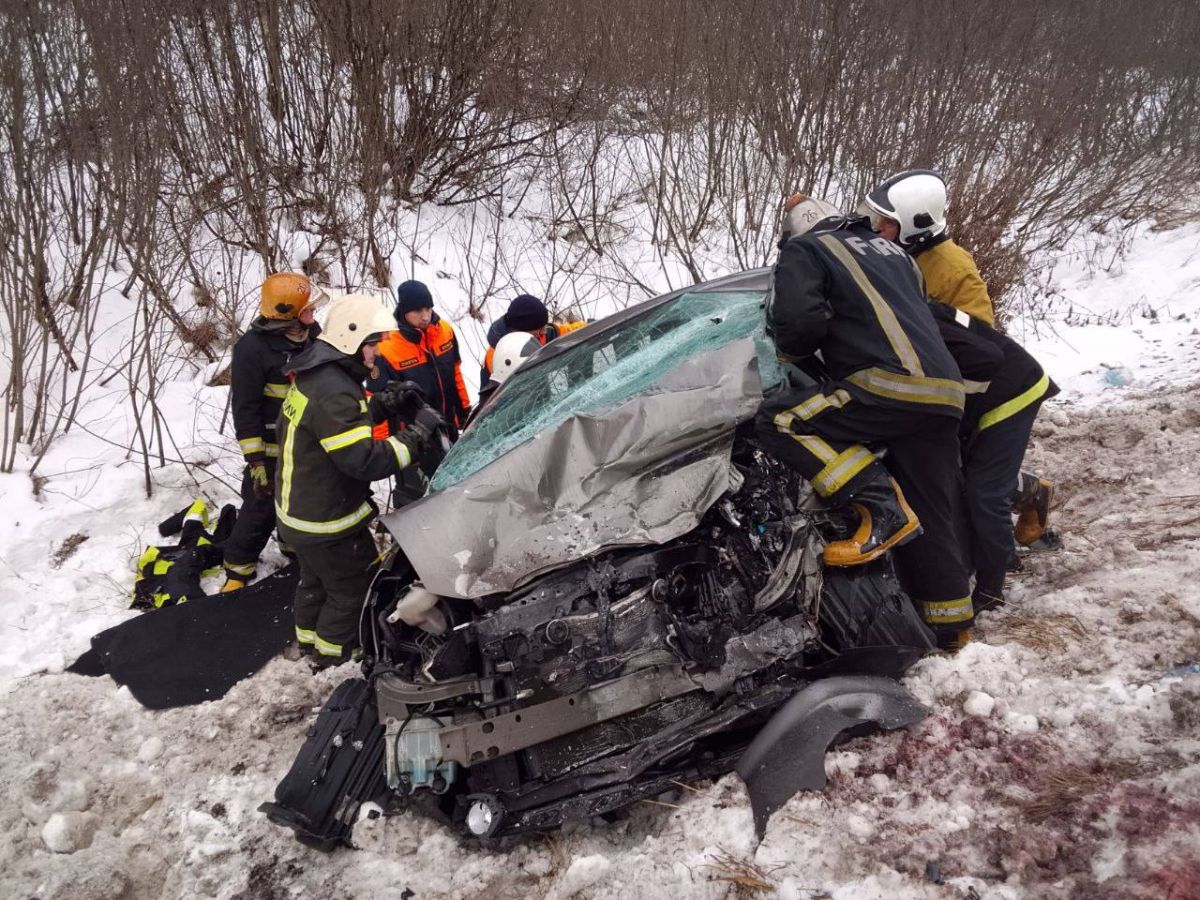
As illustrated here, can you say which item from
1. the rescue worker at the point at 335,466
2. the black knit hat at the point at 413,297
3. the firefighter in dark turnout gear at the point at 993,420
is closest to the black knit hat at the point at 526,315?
the black knit hat at the point at 413,297

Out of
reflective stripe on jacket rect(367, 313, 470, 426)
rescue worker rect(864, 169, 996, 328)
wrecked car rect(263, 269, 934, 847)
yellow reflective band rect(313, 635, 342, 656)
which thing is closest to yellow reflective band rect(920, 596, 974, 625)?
wrecked car rect(263, 269, 934, 847)

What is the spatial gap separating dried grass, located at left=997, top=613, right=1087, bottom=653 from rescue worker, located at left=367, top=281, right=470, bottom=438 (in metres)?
3.27

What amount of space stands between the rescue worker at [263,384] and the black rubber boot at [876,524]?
122 inches

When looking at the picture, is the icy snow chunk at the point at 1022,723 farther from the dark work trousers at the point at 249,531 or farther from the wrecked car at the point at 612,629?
the dark work trousers at the point at 249,531

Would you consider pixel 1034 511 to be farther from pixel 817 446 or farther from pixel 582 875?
pixel 582 875

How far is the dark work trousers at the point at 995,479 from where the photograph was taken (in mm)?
3223

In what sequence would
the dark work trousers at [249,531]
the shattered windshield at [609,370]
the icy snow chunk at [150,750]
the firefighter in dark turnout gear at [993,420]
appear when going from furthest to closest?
the dark work trousers at [249,531] → the icy snow chunk at [150,750] → the firefighter in dark turnout gear at [993,420] → the shattered windshield at [609,370]

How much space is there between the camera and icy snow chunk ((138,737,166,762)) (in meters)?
3.29

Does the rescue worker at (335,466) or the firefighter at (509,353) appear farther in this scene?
the firefighter at (509,353)

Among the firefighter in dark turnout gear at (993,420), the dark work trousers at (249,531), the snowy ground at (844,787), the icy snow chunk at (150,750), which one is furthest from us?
the dark work trousers at (249,531)

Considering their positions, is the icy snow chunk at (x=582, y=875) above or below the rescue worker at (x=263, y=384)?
below

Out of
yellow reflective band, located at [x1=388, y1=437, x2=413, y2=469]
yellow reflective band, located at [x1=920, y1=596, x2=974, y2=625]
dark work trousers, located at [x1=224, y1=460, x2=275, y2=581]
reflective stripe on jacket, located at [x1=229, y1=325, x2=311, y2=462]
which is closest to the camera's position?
yellow reflective band, located at [x1=920, y1=596, x2=974, y2=625]

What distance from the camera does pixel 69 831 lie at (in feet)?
9.43

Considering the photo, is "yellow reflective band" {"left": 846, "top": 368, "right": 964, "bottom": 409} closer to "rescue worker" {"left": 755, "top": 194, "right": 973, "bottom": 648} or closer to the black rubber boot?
"rescue worker" {"left": 755, "top": 194, "right": 973, "bottom": 648}
